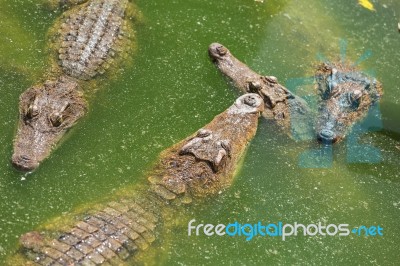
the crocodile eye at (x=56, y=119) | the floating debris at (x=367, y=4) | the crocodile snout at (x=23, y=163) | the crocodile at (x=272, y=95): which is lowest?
the crocodile snout at (x=23, y=163)

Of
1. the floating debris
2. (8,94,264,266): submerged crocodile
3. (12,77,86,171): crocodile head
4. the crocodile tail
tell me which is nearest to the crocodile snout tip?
(8,94,264,266): submerged crocodile

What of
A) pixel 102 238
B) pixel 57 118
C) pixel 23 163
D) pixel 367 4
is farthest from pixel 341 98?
pixel 23 163

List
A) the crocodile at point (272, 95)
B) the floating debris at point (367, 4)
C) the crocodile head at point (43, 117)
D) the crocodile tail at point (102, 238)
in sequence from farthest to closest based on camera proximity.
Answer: the floating debris at point (367, 4) → the crocodile at point (272, 95) → the crocodile head at point (43, 117) → the crocodile tail at point (102, 238)

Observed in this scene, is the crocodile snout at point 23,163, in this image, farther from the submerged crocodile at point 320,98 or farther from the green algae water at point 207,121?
the submerged crocodile at point 320,98

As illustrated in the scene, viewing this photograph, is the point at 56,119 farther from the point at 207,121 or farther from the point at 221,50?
the point at 221,50

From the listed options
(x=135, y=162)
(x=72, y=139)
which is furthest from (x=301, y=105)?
(x=72, y=139)

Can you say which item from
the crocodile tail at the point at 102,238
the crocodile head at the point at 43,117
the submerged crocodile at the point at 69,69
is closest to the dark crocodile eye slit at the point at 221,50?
the submerged crocodile at the point at 69,69

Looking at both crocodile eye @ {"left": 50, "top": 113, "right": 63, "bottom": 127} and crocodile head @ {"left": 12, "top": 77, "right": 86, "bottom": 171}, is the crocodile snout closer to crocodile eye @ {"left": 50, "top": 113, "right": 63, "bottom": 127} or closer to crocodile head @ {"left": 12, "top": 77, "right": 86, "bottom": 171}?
crocodile head @ {"left": 12, "top": 77, "right": 86, "bottom": 171}
